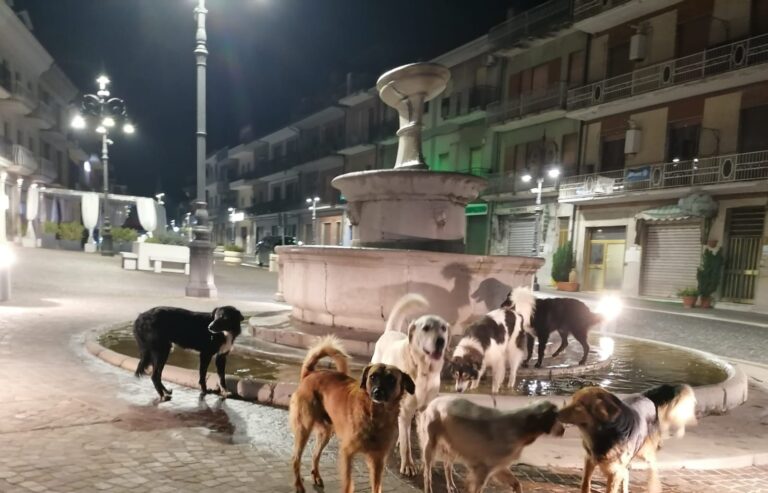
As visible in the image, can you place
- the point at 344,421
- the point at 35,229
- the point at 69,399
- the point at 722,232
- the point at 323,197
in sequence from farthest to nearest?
the point at 323,197, the point at 35,229, the point at 722,232, the point at 69,399, the point at 344,421

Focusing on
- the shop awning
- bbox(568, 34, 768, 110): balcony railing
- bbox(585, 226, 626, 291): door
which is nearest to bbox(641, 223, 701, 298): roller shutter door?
the shop awning

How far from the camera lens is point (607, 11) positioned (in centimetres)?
2323

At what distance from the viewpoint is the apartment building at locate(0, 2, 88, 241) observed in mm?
30156

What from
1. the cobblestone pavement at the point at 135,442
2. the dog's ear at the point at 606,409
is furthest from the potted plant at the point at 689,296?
the dog's ear at the point at 606,409

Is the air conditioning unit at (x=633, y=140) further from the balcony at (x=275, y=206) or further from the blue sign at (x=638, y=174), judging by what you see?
the balcony at (x=275, y=206)

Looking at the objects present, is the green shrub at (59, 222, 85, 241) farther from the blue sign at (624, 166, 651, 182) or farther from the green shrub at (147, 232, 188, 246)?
the blue sign at (624, 166, 651, 182)

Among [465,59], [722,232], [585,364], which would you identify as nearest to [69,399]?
[585,364]

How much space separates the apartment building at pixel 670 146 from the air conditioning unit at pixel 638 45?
5cm

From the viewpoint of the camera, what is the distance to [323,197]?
1843 inches

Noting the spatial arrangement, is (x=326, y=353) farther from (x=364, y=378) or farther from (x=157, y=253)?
(x=157, y=253)

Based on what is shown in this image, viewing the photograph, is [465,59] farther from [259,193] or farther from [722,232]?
[259,193]

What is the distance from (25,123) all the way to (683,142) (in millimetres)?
40989

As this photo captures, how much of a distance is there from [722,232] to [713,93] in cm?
581

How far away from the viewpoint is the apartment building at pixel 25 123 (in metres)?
30.2
